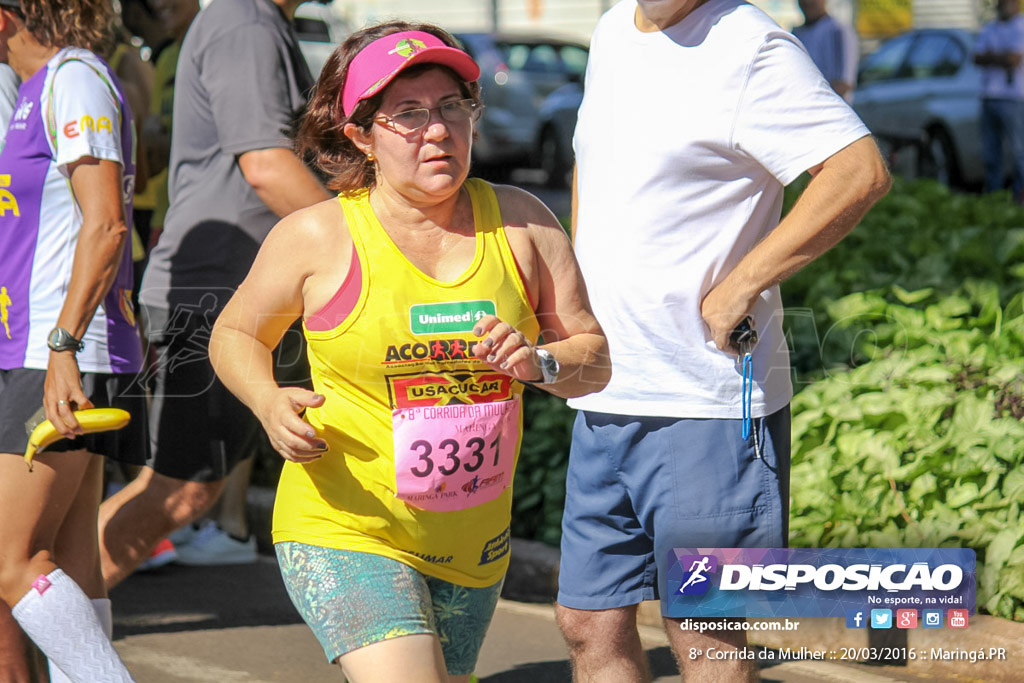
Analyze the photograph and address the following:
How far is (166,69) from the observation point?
22.0 feet

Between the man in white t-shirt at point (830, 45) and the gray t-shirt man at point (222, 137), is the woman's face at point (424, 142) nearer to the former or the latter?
the gray t-shirt man at point (222, 137)

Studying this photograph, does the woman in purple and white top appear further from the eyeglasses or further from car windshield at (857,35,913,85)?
car windshield at (857,35,913,85)

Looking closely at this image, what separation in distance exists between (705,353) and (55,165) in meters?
1.83

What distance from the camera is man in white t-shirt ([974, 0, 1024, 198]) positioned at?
1244 centimetres

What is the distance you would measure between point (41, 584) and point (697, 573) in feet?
5.55

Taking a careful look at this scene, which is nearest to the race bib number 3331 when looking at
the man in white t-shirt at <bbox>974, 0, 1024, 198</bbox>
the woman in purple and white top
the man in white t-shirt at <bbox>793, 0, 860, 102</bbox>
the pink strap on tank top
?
the pink strap on tank top

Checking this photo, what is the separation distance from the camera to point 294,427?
278 centimetres

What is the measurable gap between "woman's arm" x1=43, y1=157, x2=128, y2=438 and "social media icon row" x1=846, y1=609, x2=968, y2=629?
7.81 ft

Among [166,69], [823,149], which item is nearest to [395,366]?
[823,149]

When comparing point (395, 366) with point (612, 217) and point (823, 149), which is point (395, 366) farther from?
point (823, 149)

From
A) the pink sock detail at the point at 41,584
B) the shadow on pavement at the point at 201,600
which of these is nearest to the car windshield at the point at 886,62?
the shadow on pavement at the point at 201,600

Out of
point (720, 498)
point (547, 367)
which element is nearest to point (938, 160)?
point (720, 498)

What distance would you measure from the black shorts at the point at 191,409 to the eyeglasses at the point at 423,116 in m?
1.87

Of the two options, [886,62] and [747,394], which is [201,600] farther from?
[886,62]
